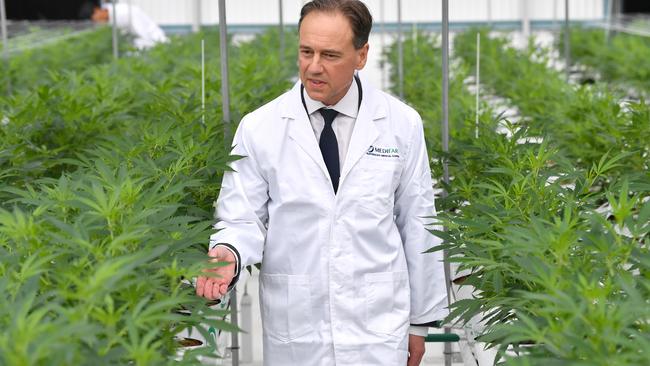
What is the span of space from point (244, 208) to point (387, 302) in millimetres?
419

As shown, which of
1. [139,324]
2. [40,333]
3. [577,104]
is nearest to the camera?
[40,333]

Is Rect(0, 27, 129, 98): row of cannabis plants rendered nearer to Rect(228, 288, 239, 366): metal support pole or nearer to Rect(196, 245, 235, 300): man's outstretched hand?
Rect(228, 288, 239, 366): metal support pole

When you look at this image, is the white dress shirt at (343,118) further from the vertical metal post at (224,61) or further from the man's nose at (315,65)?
the vertical metal post at (224,61)

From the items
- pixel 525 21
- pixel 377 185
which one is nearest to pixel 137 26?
pixel 525 21

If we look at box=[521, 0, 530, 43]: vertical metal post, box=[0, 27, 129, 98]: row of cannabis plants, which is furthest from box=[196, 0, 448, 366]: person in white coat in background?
box=[521, 0, 530, 43]: vertical metal post

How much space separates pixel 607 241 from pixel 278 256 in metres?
0.86

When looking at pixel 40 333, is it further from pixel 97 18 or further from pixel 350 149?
pixel 97 18

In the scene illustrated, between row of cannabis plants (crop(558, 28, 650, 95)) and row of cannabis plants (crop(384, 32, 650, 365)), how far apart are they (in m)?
2.92

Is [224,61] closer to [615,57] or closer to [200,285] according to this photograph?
[200,285]

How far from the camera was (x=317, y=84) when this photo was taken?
2.51m

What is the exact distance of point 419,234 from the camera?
8.99ft

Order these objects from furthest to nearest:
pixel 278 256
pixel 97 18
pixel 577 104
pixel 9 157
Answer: pixel 97 18 < pixel 577 104 < pixel 9 157 < pixel 278 256

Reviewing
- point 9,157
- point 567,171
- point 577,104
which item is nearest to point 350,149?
point 567,171

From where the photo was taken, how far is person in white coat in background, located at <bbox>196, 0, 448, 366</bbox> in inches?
103
